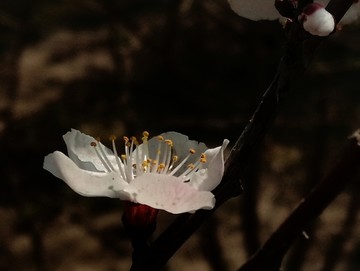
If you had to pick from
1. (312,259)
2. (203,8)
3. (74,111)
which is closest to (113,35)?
(203,8)

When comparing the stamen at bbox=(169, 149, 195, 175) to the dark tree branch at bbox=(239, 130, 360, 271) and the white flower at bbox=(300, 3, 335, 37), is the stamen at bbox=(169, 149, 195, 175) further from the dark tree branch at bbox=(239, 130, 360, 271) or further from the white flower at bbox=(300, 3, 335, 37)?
the white flower at bbox=(300, 3, 335, 37)

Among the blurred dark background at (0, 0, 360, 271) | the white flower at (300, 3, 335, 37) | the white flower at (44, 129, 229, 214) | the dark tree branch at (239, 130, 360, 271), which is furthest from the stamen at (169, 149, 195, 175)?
the blurred dark background at (0, 0, 360, 271)

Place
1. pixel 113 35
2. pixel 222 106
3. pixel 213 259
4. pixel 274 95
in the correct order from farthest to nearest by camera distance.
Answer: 1. pixel 222 106
2. pixel 113 35
3. pixel 213 259
4. pixel 274 95

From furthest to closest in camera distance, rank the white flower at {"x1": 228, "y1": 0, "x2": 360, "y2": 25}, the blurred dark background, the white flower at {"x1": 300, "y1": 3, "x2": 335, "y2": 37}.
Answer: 1. the blurred dark background
2. the white flower at {"x1": 228, "y1": 0, "x2": 360, "y2": 25}
3. the white flower at {"x1": 300, "y1": 3, "x2": 335, "y2": 37}

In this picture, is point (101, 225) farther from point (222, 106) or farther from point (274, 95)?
point (274, 95)

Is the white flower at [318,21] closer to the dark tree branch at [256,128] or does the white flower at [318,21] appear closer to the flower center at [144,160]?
the dark tree branch at [256,128]

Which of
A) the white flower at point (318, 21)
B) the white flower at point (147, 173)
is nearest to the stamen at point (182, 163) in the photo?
the white flower at point (147, 173)
